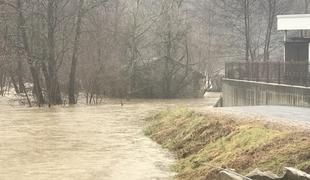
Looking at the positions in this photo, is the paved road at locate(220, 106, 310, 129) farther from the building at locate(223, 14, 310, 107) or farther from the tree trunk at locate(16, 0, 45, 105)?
the tree trunk at locate(16, 0, 45, 105)

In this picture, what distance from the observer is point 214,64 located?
7525 centimetres

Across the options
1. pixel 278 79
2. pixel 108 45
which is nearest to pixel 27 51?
pixel 108 45

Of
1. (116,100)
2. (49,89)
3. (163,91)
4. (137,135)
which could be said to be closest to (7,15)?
(49,89)

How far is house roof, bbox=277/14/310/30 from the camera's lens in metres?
37.0

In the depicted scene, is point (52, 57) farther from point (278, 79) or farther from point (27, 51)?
point (278, 79)

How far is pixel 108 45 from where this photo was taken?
57.4 metres

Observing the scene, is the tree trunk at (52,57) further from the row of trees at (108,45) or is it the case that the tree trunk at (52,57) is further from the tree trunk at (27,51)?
the tree trunk at (27,51)

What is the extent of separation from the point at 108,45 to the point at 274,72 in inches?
1146

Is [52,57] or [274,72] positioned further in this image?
[52,57]

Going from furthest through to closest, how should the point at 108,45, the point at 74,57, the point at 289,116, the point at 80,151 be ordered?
the point at 108,45, the point at 74,57, the point at 80,151, the point at 289,116

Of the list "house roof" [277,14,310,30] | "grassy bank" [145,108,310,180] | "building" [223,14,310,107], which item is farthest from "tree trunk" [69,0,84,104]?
"grassy bank" [145,108,310,180]

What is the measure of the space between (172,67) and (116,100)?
9256mm

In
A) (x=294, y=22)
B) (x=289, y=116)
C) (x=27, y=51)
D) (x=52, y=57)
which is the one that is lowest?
(x=289, y=116)

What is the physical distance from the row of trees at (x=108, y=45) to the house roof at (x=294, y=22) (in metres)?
18.4
